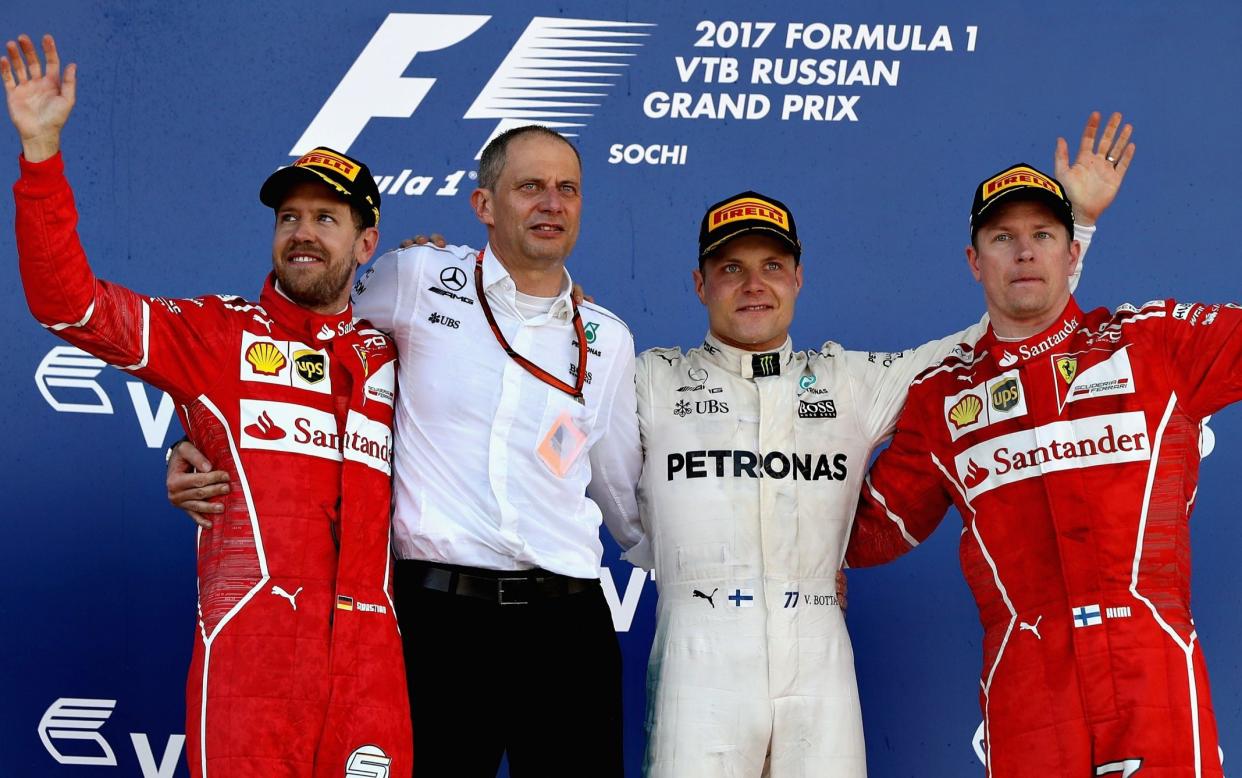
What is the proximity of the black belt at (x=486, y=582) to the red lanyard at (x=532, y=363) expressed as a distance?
0.43 m

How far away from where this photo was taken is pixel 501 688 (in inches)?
117

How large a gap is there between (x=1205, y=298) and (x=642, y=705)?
2130 millimetres

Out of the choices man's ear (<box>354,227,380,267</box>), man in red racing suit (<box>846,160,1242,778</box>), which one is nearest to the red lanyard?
man's ear (<box>354,227,380,267</box>)

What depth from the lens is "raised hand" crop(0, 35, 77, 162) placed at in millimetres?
2641

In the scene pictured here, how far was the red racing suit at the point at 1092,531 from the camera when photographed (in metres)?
2.84

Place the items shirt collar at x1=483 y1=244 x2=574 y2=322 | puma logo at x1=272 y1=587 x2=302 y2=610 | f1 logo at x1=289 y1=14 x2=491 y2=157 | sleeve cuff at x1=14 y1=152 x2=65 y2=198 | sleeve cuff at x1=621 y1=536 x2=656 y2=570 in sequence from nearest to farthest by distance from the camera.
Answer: sleeve cuff at x1=14 y1=152 x2=65 y2=198, puma logo at x1=272 y1=587 x2=302 y2=610, shirt collar at x1=483 y1=244 x2=574 y2=322, sleeve cuff at x1=621 y1=536 x2=656 y2=570, f1 logo at x1=289 y1=14 x2=491 y2=157

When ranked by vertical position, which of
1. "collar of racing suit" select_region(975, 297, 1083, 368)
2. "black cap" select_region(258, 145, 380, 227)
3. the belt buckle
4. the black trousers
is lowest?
the black trousers

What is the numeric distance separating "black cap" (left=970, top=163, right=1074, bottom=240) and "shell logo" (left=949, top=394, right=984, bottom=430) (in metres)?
0.39

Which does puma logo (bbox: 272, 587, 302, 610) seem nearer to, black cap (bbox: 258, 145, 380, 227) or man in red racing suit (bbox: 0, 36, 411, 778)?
man in red racing suit (bbox: 0, 36, 411, 778)

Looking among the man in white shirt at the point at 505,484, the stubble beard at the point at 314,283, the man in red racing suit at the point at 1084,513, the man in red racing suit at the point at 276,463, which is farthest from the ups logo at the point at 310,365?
the man in red racing suit at the point at 1084,513

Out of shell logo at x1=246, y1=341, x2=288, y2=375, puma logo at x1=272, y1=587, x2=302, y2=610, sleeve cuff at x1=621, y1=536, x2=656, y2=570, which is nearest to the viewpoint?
puma logo at x1=272, y1=587, x2=302, y2=610

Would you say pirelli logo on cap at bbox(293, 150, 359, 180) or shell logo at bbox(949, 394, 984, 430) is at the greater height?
pirelli logo on cap at bbox(293, 150, 359, 180)

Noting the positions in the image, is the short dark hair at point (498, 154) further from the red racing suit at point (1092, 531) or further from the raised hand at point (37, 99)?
the red racing suit at point (1092, 531)

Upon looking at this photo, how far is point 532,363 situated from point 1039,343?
115 centimetres
